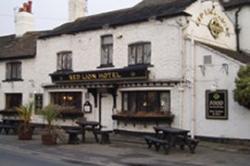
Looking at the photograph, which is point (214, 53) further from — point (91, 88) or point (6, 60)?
point (6, 60)

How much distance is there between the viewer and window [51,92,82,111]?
2437 cm

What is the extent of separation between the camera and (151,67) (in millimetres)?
Answer: 20594

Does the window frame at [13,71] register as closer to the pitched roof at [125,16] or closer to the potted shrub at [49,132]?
the pitched roof at [125,16]

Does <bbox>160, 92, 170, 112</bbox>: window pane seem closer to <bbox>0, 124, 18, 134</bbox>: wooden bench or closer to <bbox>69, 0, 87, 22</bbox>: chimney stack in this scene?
<bbox>0, 124, 18, 134</bbox>: wooden bench

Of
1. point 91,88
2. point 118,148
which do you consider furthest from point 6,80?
point 118,148

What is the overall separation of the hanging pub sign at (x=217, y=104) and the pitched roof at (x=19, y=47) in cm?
1285

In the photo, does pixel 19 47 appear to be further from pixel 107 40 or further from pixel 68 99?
pixel 107 40

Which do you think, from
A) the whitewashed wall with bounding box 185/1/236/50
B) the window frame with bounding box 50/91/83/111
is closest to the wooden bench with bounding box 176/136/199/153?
the whitewashed wall with bounding box 185/1/236/50

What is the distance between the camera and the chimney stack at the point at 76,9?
29016 mm

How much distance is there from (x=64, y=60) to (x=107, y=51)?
350 cm

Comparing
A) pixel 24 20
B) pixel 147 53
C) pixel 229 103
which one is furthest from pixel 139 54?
pixel 24 20

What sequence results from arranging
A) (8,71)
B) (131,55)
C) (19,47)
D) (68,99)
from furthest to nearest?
(19,47), (8,71), (68,99), (131,55)

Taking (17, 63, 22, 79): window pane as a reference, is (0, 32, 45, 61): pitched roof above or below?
above

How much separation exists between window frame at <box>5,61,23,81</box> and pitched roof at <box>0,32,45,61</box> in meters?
0.48
